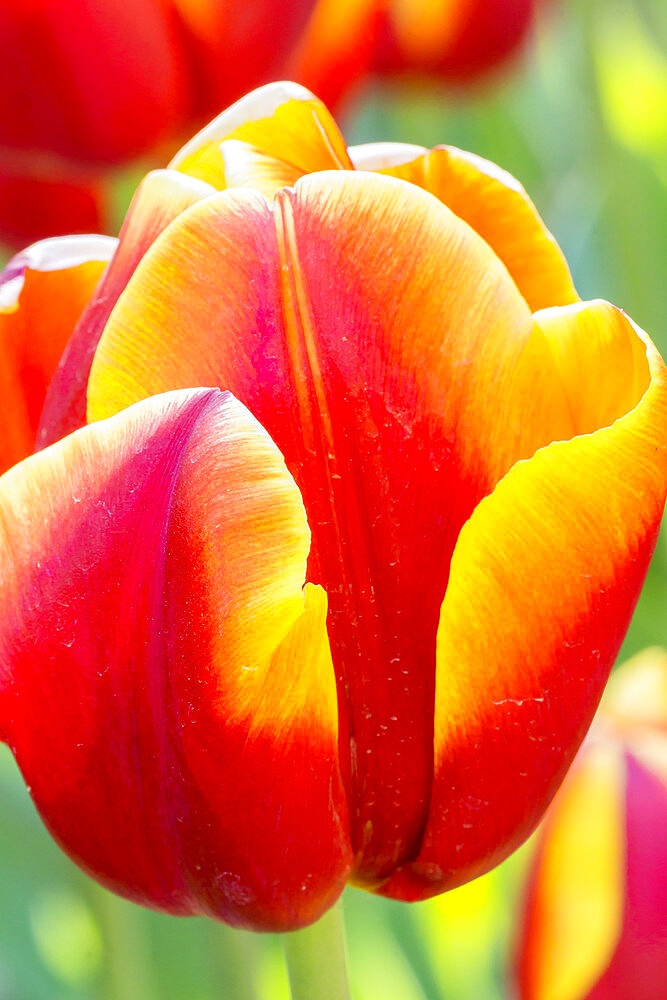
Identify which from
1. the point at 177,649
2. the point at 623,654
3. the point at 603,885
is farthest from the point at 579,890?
the point at 623,654

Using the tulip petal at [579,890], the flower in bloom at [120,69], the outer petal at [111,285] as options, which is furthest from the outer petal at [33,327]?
the flower in bloom at [120,69]

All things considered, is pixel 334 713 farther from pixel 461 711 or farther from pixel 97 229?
pixel 97 229

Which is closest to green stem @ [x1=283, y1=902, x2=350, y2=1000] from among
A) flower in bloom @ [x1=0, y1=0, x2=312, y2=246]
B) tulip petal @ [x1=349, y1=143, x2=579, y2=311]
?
tulip petal @ [x1=349, y1=143, x2=579, y2=311]

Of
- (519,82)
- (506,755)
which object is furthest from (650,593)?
(506,755)

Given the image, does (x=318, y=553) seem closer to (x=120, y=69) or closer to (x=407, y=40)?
(x=120, y=69)

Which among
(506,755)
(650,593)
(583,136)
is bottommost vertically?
(650,593)

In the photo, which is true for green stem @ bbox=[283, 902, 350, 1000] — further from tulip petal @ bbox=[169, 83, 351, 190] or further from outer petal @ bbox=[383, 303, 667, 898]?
tulip petal @ bbox=[169, 83, 351, 190]

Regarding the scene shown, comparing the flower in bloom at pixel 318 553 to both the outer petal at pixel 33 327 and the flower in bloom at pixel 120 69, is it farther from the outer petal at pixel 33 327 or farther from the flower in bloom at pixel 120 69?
the flower in bloom at pixel 120 69
